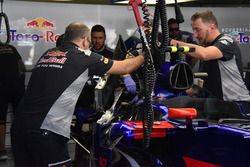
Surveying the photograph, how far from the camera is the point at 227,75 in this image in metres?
3.37

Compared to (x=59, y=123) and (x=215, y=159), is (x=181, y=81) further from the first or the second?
(x=59, y=123)

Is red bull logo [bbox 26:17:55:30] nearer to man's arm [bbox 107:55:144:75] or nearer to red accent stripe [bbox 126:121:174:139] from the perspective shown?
man's arm [bbox 107:55:144:75]

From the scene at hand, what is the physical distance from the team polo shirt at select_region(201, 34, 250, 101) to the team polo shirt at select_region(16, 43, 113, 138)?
0.79 meters

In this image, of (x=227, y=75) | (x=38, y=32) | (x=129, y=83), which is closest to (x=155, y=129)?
(x=129, y=83)

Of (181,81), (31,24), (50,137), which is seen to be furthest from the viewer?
(31,24)

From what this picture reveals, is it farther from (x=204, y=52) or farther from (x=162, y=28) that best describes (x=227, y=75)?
(x=162, y=28)

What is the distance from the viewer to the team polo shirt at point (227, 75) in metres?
3.35

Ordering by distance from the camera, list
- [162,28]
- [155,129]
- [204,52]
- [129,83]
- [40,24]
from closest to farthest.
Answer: [162,28] < [155,129] < [204,52] < [129,83] < [40,24]

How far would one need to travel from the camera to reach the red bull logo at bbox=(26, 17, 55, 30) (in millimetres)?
6550

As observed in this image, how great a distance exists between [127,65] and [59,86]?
0.46 metres

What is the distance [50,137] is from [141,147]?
23.6 inches

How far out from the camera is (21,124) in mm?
3137

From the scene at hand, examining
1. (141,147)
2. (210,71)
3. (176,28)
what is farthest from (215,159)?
(176,28)

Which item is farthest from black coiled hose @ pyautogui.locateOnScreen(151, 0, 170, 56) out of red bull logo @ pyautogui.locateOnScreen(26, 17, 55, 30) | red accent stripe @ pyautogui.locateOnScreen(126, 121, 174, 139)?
red bull logo @ pyautogui.locateOnScreen(26, 17, 55, 30)
